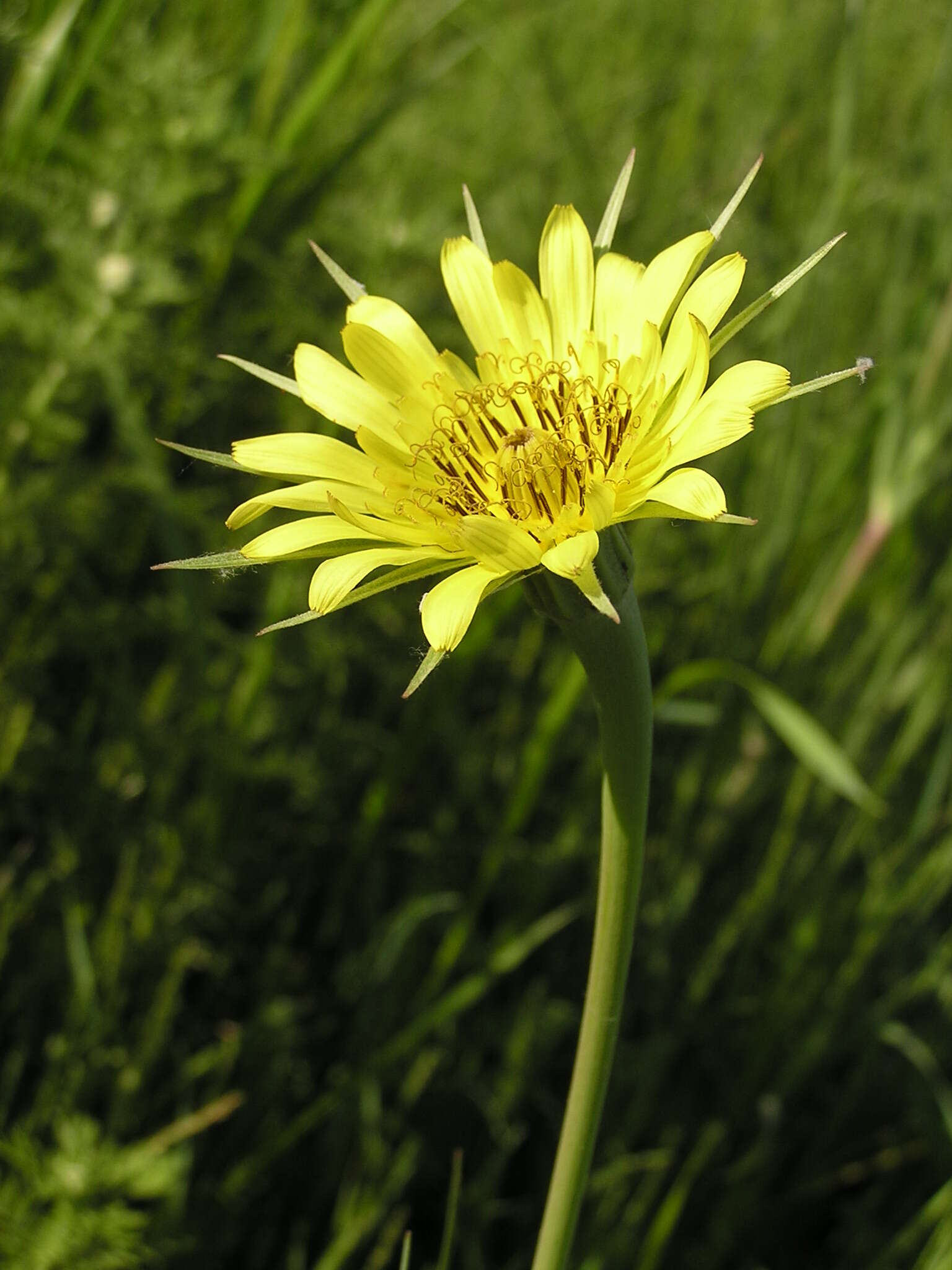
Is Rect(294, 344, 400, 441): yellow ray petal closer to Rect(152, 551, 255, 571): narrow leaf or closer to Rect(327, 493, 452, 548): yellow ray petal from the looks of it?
Rect(327, 493, 452, 548): yellow ray petal

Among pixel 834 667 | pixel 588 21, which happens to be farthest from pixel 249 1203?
pixel 588 21

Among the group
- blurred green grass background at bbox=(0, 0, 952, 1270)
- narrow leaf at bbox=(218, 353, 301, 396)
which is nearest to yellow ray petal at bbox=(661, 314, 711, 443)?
narrow leaf at bbox=(218, 353, 301, 396)

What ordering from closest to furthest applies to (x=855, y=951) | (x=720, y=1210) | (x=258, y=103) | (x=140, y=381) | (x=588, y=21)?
(x=720, y=1210)
(x=855, y=951)
(x=140, y=381)
(x=258, y=103)
(x=588, y=21)

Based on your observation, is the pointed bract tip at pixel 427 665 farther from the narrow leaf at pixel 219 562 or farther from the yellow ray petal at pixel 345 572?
the narrow leaf at pixel 219 562

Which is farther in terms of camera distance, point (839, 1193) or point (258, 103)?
point (258, 103)

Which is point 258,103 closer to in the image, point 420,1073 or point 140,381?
point 140,381

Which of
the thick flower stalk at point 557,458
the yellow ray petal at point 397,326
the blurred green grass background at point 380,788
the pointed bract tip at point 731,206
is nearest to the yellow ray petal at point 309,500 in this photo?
the thick flower stalk at point 557,458
